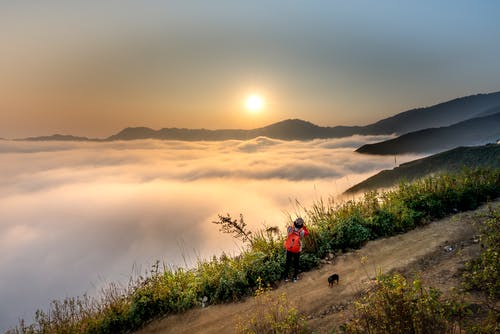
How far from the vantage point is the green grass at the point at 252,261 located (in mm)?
9203

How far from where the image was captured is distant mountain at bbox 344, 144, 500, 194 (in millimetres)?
33812

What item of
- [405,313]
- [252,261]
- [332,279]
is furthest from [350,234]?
[405,313]

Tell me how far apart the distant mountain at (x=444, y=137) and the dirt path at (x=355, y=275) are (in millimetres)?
99742

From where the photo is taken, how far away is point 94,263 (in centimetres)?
15262

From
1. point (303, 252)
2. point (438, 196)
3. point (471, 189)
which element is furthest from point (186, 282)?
point (471, 189)

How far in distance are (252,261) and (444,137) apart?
119864 mm

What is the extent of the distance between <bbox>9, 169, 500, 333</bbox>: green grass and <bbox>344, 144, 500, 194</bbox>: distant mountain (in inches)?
638

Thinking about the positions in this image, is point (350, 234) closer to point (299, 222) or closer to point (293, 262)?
point (293, 262)

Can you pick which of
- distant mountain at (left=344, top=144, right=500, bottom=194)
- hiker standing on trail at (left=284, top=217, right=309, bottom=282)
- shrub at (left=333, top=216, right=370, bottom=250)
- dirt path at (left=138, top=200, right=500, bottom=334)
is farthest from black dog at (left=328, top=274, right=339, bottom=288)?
distant mountain at (left=344, top=144, right=500, bottom=194)

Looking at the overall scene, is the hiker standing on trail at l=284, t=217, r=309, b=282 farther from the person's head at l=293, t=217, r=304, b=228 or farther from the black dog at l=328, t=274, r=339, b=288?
the black dog at l=328, t=274, r=339, b=288

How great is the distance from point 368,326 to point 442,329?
3.12 feet

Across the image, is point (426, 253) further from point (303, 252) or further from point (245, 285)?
point (245, 285)

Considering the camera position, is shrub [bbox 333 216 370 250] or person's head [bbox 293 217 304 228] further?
shrub [bbox 333 216 370 250]

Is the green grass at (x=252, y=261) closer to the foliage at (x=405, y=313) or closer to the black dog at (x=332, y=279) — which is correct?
the black dog at (x=332, y=279)
